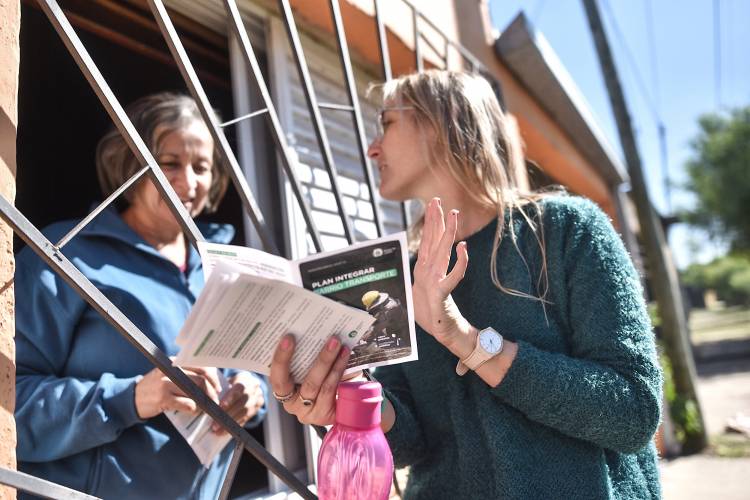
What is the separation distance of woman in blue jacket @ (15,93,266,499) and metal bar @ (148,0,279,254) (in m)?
0.45

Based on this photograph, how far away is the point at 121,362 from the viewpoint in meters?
1.63

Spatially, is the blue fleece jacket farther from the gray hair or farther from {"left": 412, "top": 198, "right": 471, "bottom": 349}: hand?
{"left": 412, "top": 198, "right": 471, "bottom": 349}: hand

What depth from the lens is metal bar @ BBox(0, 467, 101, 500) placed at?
919 mm

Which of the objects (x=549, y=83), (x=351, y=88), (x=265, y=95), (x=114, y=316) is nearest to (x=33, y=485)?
(x=114, y=316)

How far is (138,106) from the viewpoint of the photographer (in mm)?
2006

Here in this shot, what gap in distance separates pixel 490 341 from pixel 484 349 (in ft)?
0.08

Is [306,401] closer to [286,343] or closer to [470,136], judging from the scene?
[286,343]

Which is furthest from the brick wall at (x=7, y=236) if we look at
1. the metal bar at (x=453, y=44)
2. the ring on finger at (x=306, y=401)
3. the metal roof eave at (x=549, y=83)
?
the metal roof eave at (x=549, y=83)

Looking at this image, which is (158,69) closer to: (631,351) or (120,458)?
(120,458)

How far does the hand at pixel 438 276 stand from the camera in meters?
1.20

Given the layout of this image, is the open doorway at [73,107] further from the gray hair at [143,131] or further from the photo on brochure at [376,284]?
the photo on brochure at [376,284]

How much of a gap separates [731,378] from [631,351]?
12188 mm

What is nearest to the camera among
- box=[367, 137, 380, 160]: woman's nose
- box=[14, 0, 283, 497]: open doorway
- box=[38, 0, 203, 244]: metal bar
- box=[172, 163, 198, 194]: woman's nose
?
box=[38, 0, 203, 244]: metal bar

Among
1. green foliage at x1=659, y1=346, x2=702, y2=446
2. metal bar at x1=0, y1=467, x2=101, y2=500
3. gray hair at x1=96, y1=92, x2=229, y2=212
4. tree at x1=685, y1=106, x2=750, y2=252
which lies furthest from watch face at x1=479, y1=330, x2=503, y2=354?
tree at x1=685, y1=106, x2=750, y2=252
